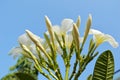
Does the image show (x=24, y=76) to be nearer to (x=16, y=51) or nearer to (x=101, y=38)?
(x=16, y=51)

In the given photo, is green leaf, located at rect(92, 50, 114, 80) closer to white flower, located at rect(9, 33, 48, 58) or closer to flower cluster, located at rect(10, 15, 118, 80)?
flower cluster, located at rect(10, 15, 118, 80)

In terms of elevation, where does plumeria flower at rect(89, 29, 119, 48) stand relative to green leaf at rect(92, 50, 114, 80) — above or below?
above

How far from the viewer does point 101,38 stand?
1.42 m

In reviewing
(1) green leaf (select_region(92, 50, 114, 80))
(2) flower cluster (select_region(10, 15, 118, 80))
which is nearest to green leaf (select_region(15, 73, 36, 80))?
(2) flower cluster (select_region(10, 15, 118, 80))

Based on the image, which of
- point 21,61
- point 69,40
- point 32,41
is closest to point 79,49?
point 69,40

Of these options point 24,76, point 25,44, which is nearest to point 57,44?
point 25,44

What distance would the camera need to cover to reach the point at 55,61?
1.27 m

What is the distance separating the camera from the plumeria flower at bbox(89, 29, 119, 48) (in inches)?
53.1

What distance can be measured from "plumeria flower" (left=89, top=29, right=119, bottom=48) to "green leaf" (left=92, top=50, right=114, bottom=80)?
197mm

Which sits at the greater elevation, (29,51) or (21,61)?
(21,61)

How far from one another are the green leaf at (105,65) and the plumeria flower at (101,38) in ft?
0.65

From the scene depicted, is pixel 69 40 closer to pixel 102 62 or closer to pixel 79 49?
pixel 79 49

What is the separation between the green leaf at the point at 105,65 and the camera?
3.78 feet

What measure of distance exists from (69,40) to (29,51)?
171mm
